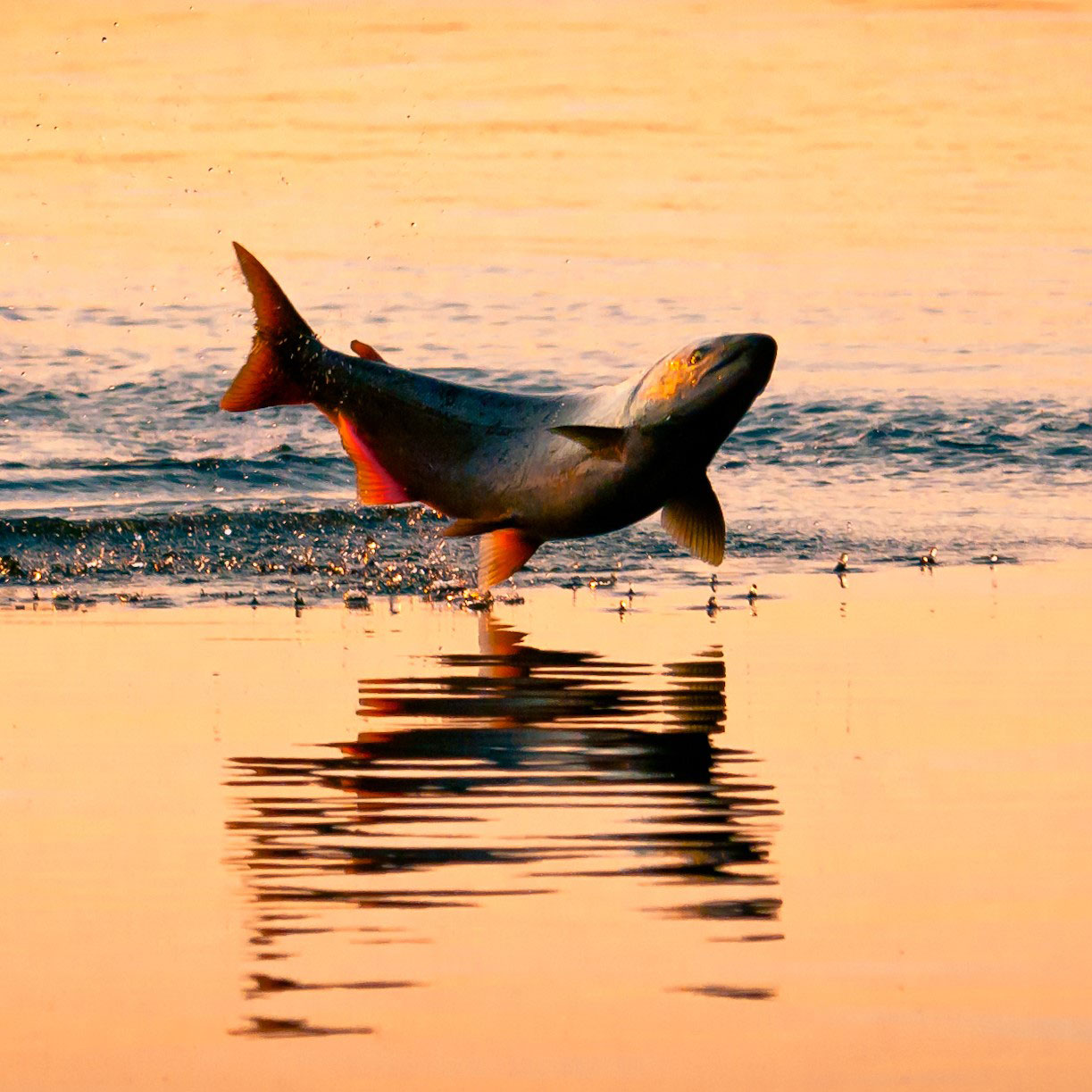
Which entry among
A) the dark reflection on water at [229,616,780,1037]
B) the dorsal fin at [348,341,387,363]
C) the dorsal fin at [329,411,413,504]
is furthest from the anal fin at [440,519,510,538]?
the dark reflection on water at [229,616,780,1037]

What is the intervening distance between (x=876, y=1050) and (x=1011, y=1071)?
11.4 inches

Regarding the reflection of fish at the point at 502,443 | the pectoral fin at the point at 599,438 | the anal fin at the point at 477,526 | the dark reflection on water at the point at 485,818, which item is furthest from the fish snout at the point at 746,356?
the anal fin at the point at 477,526

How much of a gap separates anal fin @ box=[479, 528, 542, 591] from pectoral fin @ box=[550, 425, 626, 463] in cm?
77

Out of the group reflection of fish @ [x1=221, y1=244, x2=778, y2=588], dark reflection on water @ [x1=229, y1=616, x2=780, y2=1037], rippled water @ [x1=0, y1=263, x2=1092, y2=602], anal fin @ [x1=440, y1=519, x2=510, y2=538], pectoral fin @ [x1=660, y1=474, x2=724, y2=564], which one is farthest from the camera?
rippled water @ [x1=0, y1=263, x2=1092, y2=602]

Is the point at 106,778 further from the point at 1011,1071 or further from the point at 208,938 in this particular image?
the point at 1011,1071

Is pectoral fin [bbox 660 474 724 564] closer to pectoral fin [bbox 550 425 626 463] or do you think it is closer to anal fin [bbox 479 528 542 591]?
pectoral fin [bbox 550 425 626 463]

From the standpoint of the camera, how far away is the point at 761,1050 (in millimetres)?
4879

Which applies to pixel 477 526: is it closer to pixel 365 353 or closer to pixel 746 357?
pixel 365 353

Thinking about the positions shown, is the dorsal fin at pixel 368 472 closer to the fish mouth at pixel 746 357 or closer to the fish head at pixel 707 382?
the fish head at pixel 707 382

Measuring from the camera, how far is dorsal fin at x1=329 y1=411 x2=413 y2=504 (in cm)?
1044

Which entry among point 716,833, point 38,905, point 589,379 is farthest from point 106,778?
point 589,379

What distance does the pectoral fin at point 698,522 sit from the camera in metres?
10.1

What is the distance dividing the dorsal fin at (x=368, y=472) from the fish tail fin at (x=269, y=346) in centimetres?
23

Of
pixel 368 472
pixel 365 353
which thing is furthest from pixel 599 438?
pixel 365 353
